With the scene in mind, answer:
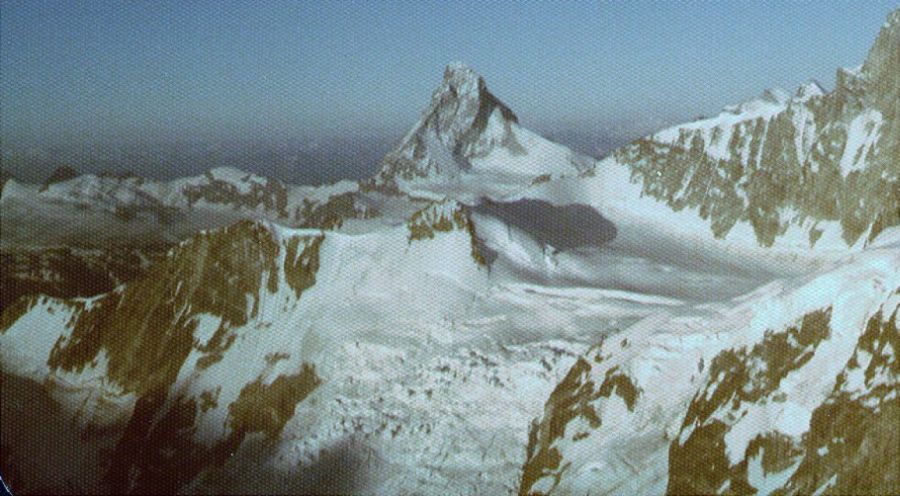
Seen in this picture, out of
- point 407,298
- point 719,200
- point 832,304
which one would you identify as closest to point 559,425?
point 832,304

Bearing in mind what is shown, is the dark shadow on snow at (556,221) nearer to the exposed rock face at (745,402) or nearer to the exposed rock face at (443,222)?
the exposed rock face at (443,222)

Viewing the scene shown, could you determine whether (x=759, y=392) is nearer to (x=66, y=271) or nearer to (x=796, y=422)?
(x=796, y=422)

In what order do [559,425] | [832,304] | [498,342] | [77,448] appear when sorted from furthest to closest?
[77,448], [498,342], [559,425], [832,304]

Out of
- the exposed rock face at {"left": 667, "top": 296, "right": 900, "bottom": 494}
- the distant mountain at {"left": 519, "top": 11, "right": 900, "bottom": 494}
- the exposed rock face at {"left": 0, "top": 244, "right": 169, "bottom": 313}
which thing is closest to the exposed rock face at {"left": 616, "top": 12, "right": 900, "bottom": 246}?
the distant mountain at {"left": 519, "top": 11, "right": 900, "bottom": 494}

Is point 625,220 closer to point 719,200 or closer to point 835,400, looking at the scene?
point 719,200

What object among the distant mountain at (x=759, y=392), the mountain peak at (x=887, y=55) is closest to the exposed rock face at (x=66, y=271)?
the distant mountain at (x=759, y=392)

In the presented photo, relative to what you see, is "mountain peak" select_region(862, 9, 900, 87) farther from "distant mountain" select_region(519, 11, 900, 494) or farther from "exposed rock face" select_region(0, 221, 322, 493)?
"exposed rock face" select_region(0, 221, 322, 493)
